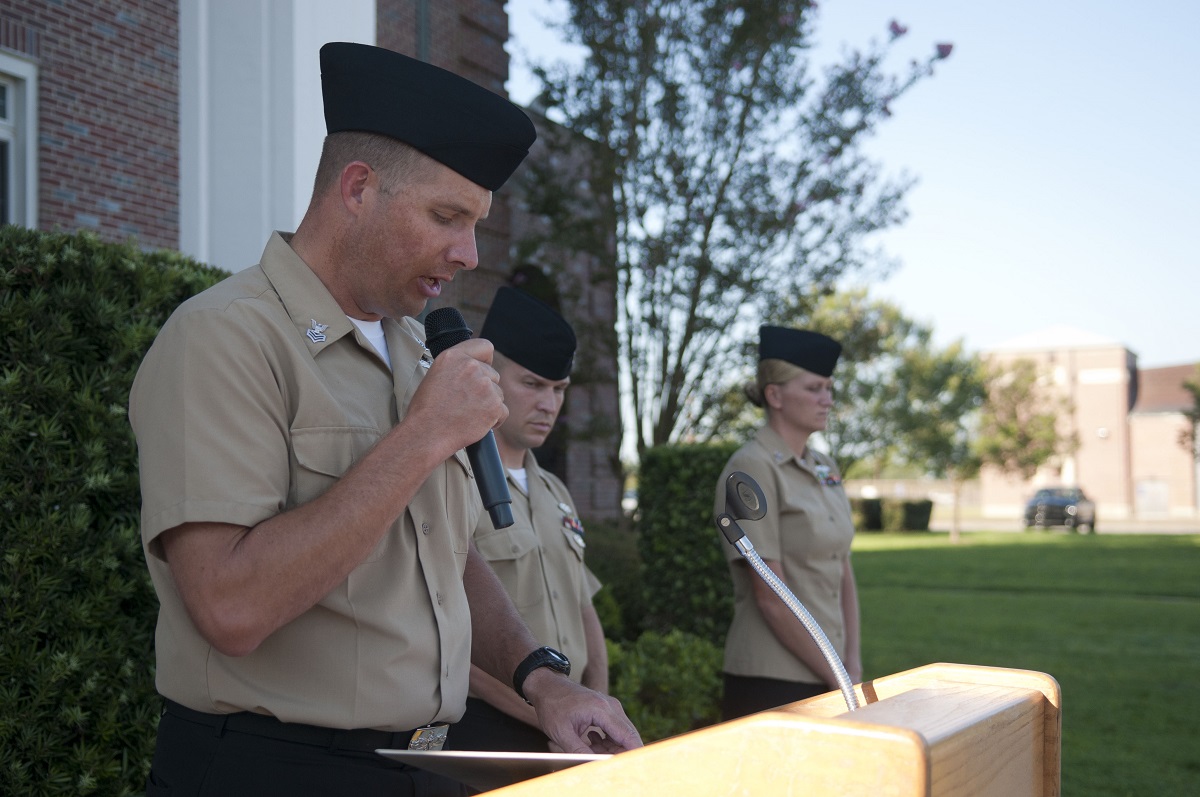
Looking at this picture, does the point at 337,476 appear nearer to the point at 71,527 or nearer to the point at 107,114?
the point at 71,527

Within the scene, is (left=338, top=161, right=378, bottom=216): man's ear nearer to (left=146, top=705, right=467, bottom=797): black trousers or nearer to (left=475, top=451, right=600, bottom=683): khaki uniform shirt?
(left=146, top=705, right=467, bottom=797): black trousers

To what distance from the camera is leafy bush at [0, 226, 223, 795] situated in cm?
331

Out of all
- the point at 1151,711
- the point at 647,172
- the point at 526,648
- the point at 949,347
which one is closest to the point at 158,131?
the point at 647,172

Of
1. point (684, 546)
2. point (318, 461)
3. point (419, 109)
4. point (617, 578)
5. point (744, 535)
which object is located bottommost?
point (617, 578)

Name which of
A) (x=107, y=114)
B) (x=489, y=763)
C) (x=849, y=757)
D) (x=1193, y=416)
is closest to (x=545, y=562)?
(x=489, y=763)

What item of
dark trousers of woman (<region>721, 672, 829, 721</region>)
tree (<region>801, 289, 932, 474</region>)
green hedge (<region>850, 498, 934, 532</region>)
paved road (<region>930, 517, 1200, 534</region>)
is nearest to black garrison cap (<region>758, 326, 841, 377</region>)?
dark trousers of woman (<region>721, 672, 829, 721</region>)

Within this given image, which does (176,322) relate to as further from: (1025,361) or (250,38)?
(1025,361)

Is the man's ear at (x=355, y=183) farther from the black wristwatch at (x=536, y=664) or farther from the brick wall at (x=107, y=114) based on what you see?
the brick wall at (x=107, y=114)

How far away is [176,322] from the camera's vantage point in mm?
1661

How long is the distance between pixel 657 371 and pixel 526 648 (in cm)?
1056

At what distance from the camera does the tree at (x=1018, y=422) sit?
52.2m

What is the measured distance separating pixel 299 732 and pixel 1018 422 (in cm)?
5532

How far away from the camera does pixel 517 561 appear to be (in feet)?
12.1

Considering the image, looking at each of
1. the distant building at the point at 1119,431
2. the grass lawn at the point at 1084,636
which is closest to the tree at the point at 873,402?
the grass lawn at the point at 1084,636
